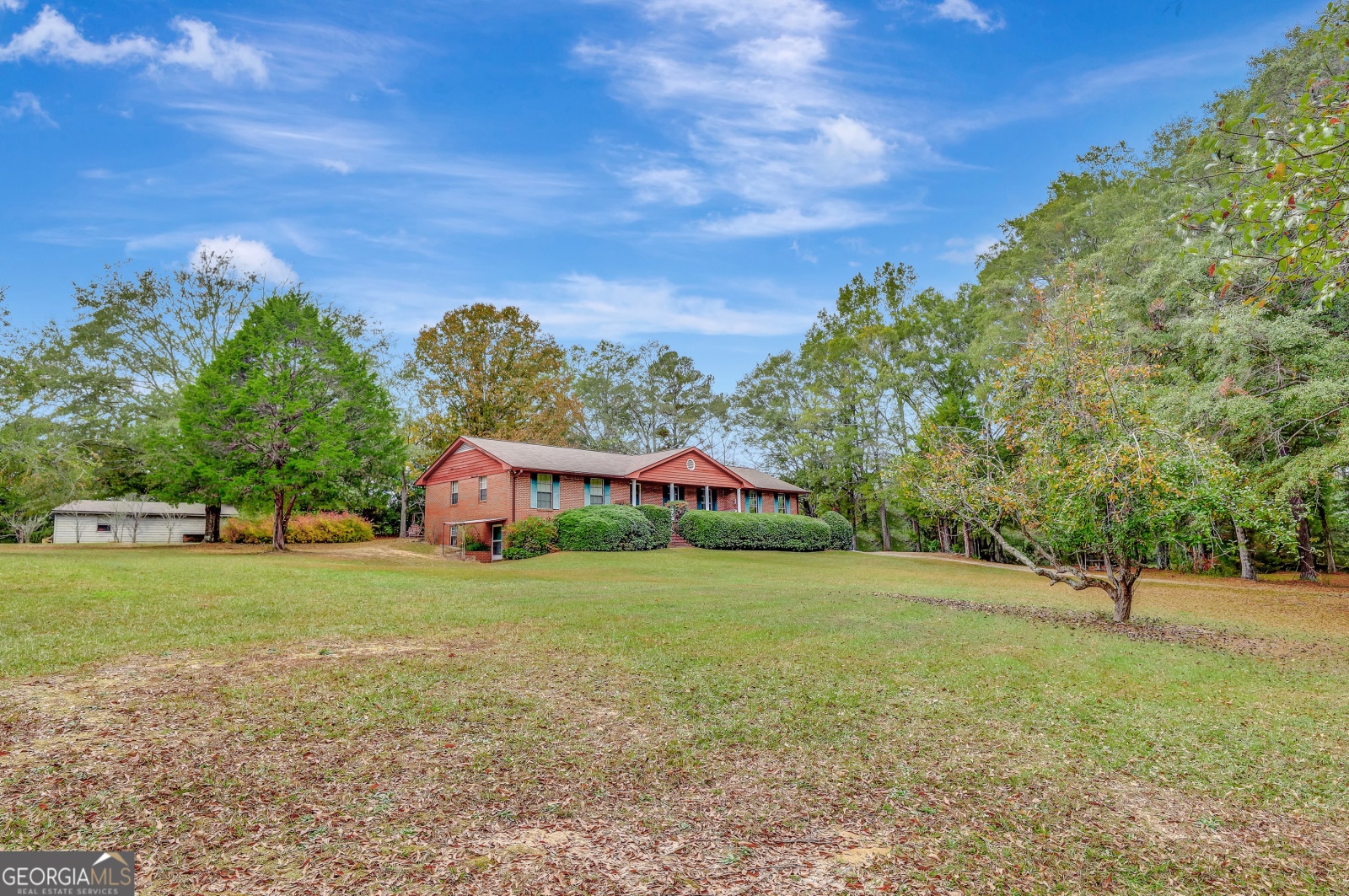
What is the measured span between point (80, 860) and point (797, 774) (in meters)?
3.70

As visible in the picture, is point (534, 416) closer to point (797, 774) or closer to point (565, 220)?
point (565, 220)

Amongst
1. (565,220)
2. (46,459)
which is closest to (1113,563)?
(565,220)

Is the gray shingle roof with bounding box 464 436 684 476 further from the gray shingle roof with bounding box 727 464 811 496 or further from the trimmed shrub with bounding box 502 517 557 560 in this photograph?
the gray shingle roof with bounding box 727 464 811 496

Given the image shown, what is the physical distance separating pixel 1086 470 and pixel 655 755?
327 inches

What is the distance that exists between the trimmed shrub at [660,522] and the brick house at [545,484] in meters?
1.69

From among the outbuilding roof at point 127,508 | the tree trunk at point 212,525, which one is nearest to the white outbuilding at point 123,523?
the outbuilding roof at point 127,508

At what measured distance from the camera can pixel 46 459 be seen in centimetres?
2042

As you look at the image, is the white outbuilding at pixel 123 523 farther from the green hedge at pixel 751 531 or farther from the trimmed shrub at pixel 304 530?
the green hedge at pixel 751 531

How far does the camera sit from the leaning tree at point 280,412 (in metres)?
22.3

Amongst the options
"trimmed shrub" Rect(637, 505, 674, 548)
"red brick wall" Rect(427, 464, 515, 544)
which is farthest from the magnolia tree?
"red brick wall" Rect(427, 464, 515, 544)

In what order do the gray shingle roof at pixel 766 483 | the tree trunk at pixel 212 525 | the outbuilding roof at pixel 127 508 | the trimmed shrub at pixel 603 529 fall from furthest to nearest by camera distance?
the outbuilding roof at pixel 127 508, the gray shingle roof at pixel 766 483, the tree trunk at pixel 212 525, the trimmed shrub at pixel 603 529

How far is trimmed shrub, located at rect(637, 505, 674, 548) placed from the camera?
93.6 feet

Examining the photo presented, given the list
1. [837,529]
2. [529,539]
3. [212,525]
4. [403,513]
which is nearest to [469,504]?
[529,539]

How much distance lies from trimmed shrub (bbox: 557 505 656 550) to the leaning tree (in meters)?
7.83
